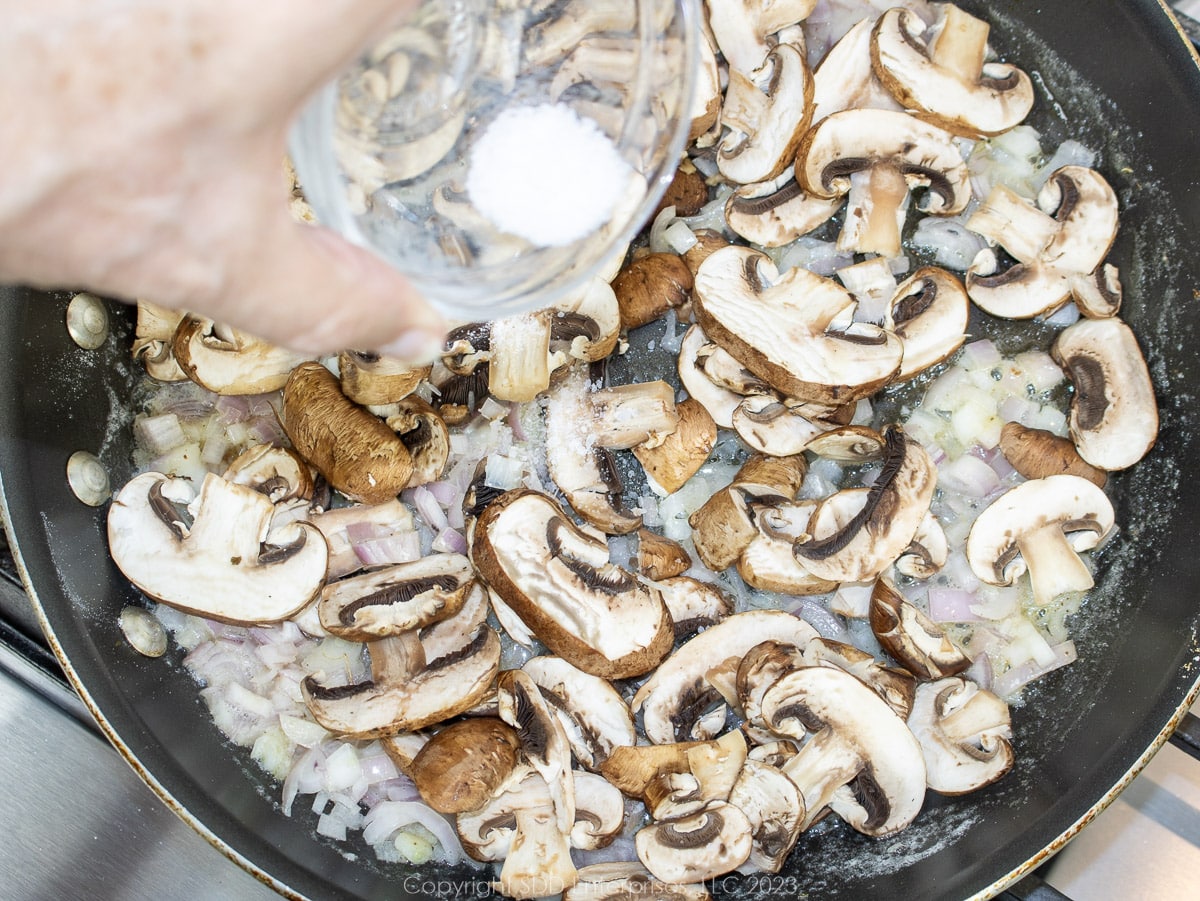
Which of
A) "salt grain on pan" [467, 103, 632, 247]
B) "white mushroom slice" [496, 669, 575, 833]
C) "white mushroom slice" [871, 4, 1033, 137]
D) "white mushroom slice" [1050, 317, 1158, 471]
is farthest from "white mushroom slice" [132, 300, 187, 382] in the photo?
"white mushroom slice" [1050, 317, 1158, 471]

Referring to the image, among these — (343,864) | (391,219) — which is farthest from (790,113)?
(343,864)

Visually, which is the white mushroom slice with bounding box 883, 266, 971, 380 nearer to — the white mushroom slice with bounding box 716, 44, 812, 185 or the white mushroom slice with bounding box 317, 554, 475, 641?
the white mushroom slice with bounding box 716, 44, 812, 185

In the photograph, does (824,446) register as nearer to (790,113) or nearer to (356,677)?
(790,113)

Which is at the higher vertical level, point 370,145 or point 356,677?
point 370,145

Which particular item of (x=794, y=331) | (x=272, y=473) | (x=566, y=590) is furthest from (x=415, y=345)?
(x=794, y=331)

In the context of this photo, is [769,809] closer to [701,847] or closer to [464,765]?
[701,847]

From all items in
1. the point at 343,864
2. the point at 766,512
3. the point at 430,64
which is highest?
the point at 430,64
